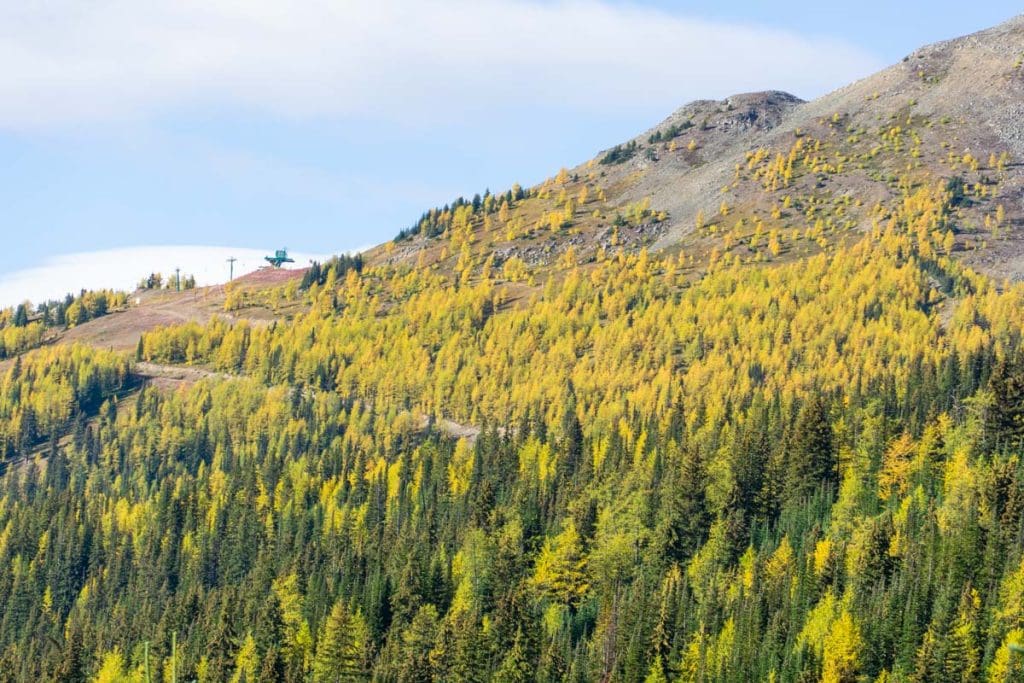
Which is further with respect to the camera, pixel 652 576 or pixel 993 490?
pixel 652 576

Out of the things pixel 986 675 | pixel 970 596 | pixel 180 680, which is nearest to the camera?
pixel 986 675

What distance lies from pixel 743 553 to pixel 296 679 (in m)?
57.9

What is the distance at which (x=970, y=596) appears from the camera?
153 metres

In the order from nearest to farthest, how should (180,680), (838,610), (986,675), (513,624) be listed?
(986,675), (838,610), (513,624), (180,680)

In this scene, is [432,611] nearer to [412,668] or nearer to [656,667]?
[412,668]

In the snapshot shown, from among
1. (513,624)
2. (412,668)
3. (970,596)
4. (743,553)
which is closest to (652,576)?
(743,553)

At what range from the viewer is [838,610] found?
16312 centimetres

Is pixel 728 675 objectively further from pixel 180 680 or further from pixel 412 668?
pixel 180 680

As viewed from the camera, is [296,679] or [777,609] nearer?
[777,609]

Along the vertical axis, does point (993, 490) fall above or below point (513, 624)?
above

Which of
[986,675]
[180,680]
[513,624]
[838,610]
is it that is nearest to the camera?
[986,675]

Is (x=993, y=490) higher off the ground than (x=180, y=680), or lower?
higher

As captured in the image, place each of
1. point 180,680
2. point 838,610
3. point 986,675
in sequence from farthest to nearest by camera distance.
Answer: point 180,680 → point 838,610 → point 986,675

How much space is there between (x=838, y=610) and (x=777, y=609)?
6773mm
